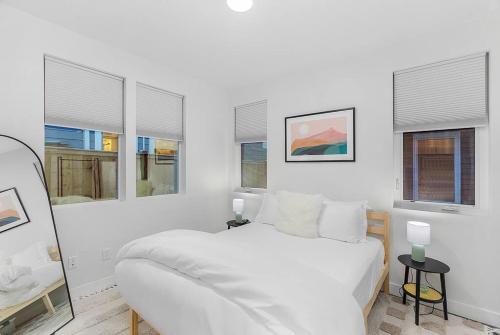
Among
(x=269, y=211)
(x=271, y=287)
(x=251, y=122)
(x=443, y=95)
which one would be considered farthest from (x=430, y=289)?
(x=251, y=122)

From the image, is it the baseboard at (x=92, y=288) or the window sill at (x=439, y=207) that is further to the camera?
the baseboard at (x=92, y=288)

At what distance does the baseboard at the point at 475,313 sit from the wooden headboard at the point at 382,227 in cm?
62

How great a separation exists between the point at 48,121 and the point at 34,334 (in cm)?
173

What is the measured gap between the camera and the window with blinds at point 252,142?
3.60 m

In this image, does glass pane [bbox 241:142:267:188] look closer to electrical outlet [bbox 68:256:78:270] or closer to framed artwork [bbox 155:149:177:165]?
framed artwork [bbox 155:149:177:165]

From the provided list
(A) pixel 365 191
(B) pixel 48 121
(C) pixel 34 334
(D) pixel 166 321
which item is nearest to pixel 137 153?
(B) pixel 48 121

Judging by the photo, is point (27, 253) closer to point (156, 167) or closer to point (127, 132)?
point (127, 132)

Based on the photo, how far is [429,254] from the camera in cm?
230

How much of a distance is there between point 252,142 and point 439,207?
2.43m

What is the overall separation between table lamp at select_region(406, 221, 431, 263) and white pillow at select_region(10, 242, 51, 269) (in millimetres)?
3110

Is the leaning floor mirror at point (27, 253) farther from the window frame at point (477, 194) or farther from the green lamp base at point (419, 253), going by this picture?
the window frame at point (477, 194)

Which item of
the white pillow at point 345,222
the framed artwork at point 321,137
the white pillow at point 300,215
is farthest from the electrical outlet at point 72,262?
the framed artwork at point 321,137

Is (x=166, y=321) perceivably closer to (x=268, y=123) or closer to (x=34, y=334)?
(x=34, y=334)

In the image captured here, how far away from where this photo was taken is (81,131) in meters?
2.53
